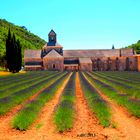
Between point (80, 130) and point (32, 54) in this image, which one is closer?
point (80, 130)

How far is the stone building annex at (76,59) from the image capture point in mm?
108250

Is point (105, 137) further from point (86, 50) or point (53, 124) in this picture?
point (86, 50)

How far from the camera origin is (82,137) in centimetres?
1030

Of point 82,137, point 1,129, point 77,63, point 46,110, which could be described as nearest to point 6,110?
point 46,110

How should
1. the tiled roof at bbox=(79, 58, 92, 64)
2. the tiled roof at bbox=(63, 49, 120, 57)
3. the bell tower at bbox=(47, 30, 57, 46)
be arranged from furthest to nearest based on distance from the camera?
the tiled roof at bbox=(63, 49, 120, 57)
the bell tower at bbox=(47, 30, 57, 46)
the tiled roof at bbox=(79, 58, 92, 64)

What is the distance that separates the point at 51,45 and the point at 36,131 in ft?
338

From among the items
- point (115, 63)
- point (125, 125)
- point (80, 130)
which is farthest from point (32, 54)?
point (80, 130)

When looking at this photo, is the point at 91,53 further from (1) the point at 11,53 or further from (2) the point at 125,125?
(2) the point at 125,125

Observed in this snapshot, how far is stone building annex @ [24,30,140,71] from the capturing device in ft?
355

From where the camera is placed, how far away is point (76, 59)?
11350 centimetres

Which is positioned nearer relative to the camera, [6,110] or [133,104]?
[6,110]

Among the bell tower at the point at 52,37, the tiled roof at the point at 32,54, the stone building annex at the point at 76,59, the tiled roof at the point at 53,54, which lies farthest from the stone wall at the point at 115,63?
the tiled roof at the point at 32,54

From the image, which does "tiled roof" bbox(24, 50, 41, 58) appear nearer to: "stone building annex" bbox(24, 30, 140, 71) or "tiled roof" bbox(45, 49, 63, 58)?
"stone building annex" bbox(24, 30, 140, 71)

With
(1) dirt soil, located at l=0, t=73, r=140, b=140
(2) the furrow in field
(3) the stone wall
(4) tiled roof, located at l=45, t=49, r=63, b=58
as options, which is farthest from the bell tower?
(1) dirt soil, located at l=0, t=73, r=140, b=140
